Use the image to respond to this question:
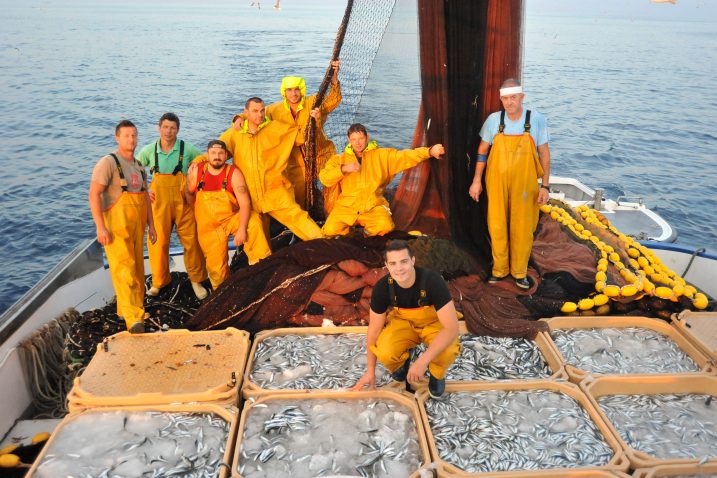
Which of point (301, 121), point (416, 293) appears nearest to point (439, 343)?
point (416, 293)

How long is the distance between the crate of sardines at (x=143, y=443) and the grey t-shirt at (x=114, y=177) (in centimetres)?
183

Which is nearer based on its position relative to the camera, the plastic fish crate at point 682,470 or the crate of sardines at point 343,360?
the plastic fish crate at point 682,470

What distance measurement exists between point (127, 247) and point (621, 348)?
4.37 meters

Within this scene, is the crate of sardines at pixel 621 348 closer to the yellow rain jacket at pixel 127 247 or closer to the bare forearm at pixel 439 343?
the bare forearm at pixel 439 343

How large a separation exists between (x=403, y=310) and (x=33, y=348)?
3337mm

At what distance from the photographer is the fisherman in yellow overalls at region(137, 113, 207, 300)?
17.5 ft

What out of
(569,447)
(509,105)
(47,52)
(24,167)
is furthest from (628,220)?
(47,52)

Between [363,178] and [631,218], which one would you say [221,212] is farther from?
[631,218]

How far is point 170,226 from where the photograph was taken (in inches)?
219

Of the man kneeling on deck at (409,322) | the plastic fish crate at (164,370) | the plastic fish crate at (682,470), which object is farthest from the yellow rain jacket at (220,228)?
the plastic fish crate at (682,470)

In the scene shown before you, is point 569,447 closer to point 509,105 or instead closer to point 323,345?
point 323,345

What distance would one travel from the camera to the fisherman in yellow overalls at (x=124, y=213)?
4648 mm

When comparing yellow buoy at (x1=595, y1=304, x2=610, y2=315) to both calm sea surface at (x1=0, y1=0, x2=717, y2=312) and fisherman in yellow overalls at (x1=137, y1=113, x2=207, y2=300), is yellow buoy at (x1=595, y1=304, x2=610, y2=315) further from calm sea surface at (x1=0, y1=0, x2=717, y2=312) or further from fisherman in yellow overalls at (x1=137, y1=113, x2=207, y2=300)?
fisherman in yellow overalls at (x1=137, y1=113, x2=207, y2=300)

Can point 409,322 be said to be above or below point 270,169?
below
